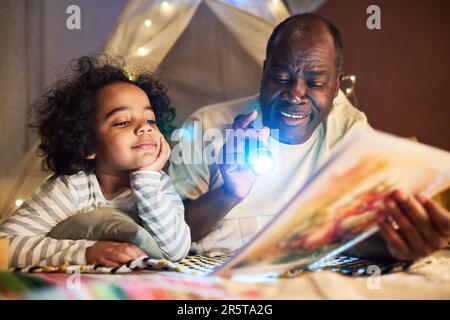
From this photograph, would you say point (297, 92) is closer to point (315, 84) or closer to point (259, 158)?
point (315, 84)

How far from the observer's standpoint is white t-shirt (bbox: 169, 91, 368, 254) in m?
1.43

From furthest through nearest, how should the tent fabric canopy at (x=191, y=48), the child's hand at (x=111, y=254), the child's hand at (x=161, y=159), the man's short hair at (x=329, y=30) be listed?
the tent fabric canopy at (x=191, y=48) < the man's short hair at (x=329, y=30) < the child's hand at (x=161, y=159) < the child's hand at (x=111, y=254)

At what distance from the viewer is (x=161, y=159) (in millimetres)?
1341

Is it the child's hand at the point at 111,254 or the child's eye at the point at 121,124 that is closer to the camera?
the child's hand at the point at 111,254

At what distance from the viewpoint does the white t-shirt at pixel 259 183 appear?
1435 mm

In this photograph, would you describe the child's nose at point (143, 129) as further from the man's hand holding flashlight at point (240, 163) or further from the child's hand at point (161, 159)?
the man's hand holding flashlight at point (240, 163)

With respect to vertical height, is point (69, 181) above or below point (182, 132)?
below

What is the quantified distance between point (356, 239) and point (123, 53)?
889 mm

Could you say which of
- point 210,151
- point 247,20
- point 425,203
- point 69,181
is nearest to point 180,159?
point 210,151

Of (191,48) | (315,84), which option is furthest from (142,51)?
(315,84)

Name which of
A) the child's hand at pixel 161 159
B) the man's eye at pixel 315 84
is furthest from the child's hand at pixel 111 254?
the man's eye at pixel 315 84

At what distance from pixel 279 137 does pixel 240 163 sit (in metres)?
0.18

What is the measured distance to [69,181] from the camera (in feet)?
4.36
